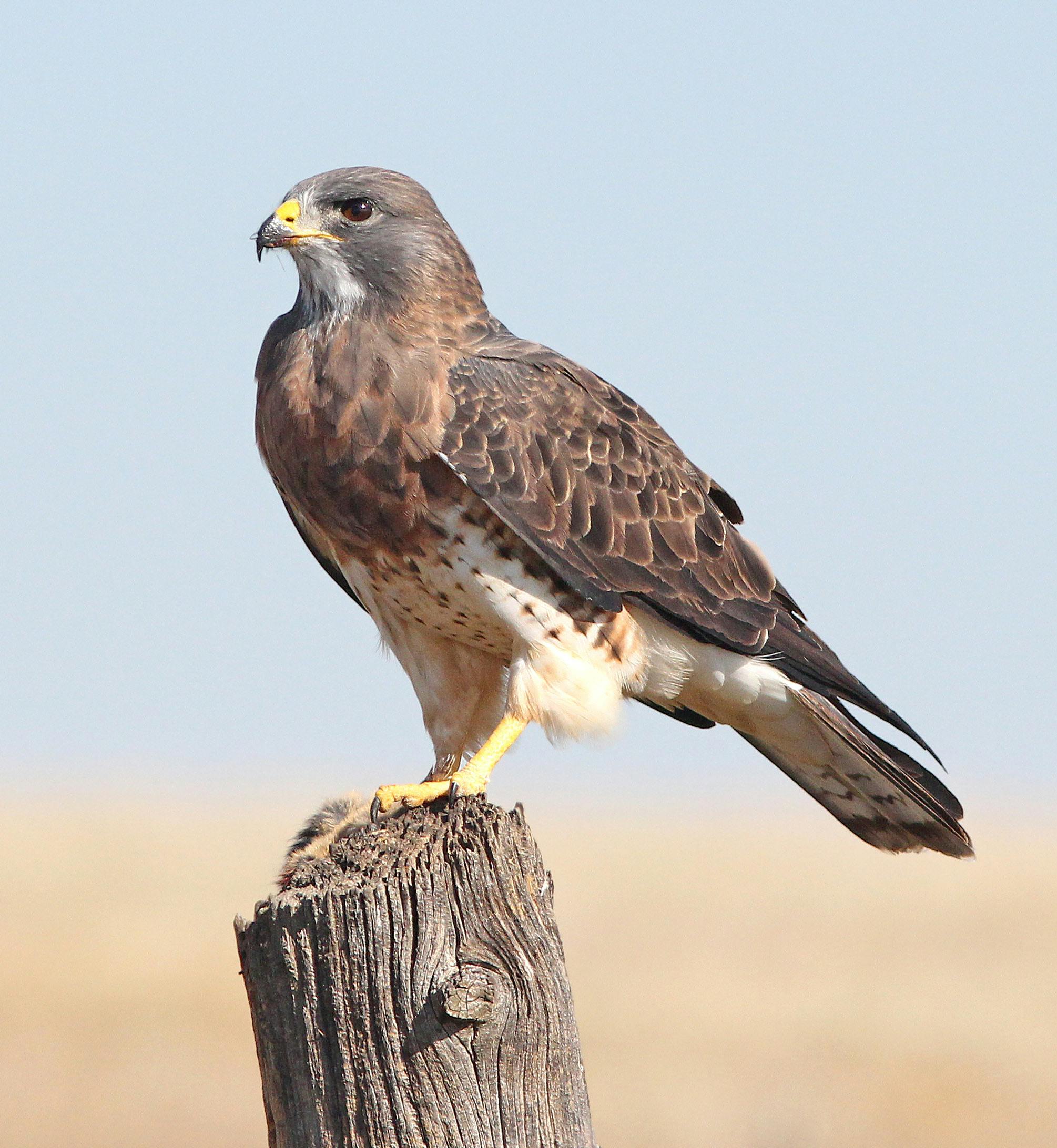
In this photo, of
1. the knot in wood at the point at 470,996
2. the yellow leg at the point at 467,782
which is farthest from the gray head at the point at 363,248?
the knot in wood at the point at 470,996

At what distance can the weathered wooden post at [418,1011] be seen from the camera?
3.08m

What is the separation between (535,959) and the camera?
321cm

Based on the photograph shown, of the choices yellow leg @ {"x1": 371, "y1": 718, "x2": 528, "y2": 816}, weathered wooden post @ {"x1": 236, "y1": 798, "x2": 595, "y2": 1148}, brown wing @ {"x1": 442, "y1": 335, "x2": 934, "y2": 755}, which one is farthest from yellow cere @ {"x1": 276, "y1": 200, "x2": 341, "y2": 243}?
weathered wooden post @ {"x1": 236, "y1": 798, "x2": 595, "y2": 1148}

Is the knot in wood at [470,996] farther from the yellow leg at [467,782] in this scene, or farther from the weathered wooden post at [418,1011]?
the yellow leg at [467,782]

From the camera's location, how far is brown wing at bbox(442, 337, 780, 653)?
482 cm

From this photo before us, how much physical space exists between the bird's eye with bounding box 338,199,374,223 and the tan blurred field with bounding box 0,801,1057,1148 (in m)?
2.13

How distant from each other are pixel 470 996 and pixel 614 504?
7.93 ft

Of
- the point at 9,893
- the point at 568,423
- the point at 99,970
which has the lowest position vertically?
the point at 568,423

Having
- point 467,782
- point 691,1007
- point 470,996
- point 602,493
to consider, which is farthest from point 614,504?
point 691,1007

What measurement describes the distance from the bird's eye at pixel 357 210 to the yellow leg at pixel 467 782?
174cm

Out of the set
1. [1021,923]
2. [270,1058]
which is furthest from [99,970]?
[270,1058]

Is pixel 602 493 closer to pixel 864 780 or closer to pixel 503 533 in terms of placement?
pixel 503 533

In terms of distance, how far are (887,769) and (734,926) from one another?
11.7m

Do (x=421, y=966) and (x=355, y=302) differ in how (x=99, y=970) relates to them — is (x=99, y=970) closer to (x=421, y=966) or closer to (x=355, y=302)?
(x=355, y=302)
